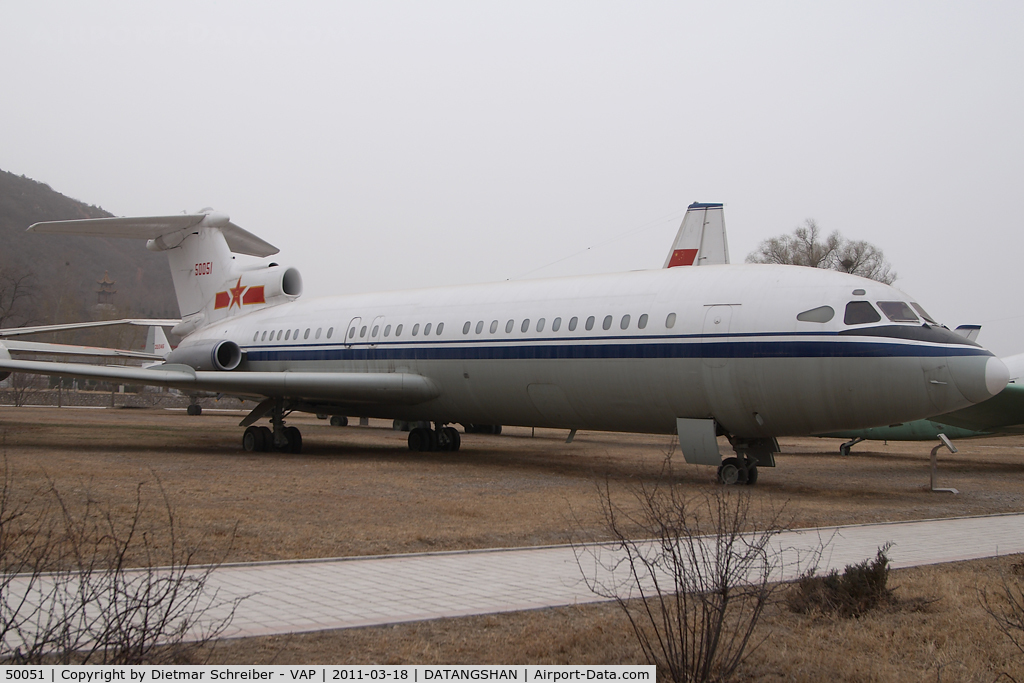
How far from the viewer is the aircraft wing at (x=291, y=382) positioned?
1933 centimetres

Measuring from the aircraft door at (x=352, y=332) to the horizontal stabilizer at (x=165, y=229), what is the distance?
6.36 meters

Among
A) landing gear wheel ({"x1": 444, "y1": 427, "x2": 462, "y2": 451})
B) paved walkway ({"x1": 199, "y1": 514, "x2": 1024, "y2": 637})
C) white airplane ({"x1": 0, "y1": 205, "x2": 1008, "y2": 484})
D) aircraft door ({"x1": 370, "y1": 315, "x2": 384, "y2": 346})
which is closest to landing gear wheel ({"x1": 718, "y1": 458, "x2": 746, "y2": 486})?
white airplane ({"x1": 0, "y1": 205, "x2": 1008, "y2": 484})

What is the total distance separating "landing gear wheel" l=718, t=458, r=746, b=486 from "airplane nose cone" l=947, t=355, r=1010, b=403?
12.5 ft

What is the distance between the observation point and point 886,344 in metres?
13.0

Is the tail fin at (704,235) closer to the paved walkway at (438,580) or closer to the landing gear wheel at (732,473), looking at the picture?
the landing gear wheel at (732,473)

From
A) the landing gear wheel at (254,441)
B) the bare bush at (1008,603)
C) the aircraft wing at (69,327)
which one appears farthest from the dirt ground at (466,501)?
the aircraft wing at (69,327)

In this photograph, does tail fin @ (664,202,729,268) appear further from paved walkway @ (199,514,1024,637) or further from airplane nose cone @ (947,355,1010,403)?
paved walkway @ (199,514,1024,637)

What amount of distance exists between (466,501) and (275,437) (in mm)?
10240

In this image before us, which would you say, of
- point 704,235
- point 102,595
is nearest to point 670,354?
point 102,595

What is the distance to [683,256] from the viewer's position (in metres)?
31.4

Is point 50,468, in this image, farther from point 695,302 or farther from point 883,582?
point 883,582

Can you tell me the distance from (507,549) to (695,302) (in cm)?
754

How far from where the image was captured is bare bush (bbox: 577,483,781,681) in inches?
180

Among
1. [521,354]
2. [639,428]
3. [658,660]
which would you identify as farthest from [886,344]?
[658,660]
